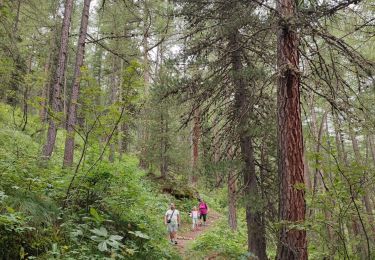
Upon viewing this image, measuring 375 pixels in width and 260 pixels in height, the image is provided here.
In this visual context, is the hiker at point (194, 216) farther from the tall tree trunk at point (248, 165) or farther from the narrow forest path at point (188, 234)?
the tall tree trunk at point (248, 165)

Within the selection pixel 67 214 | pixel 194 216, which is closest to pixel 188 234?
pixel 194 216

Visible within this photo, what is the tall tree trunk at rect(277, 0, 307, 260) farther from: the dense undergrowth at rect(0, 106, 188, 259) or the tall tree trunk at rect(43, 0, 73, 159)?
the tall tree trunk at rect(43, 0, 73, 159)

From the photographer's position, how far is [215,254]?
33.5 ft

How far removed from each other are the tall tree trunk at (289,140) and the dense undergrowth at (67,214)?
7.41 ft

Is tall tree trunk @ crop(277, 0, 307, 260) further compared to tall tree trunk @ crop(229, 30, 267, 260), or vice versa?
tall tree trunk @ crop(229, 30, 267, 260)

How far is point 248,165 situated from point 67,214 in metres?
5.34

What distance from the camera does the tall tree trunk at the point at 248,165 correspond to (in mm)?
8336

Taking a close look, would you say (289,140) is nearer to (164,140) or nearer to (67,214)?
(67,214)

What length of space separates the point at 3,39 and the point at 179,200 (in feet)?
46.3

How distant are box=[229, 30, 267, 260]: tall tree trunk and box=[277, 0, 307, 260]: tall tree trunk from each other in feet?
9.90

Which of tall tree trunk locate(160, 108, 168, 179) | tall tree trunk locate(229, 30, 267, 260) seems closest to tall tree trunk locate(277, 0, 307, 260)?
tall tree trunk locate(229, 30, 267, 260)

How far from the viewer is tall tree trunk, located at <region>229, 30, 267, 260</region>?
328 inches

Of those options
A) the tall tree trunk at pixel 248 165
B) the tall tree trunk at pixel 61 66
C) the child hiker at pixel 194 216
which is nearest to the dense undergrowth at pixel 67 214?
the tall tree trunk at pixel 248 165

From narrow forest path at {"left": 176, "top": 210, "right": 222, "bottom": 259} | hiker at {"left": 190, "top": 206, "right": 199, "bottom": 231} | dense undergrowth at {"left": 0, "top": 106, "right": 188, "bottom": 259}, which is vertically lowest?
narrow forest path at {"left": 176, "top": 210, "right": 222, "bottom": 259}
